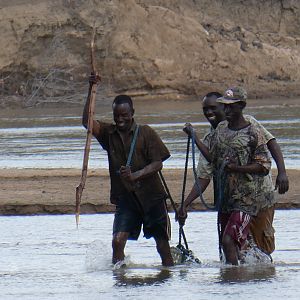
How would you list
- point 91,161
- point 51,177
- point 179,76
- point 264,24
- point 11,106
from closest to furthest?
1. point 51,177
2. point 91,161
3. point 11,106
4. point 179,76
5. point 264,24

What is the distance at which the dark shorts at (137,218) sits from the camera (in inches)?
362

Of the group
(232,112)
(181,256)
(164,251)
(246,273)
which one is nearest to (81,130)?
(181,256)

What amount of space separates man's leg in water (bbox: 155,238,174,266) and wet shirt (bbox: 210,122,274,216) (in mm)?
638

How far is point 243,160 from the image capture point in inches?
352

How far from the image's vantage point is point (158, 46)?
132ft

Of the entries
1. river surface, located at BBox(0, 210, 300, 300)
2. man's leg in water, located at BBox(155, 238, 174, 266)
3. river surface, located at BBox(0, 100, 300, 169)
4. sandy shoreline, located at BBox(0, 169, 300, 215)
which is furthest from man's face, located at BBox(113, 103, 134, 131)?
river surface, located at BBox(0, 100, 300, 169)

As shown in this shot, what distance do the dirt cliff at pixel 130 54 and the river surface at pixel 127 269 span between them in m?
26.3

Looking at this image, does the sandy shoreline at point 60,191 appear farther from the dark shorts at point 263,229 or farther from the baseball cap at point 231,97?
the baseball cap at point 231,97

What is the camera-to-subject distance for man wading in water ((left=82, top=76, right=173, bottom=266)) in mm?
9086

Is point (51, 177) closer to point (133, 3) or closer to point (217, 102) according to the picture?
point (217, 102)

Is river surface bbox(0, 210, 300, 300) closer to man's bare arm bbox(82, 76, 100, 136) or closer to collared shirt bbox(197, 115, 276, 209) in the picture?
collared shirt bbox(197, 115, 276, 209)

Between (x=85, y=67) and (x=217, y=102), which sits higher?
(x=217, y=102)

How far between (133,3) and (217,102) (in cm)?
3245

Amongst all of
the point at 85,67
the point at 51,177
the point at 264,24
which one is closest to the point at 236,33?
the point at 264,24
